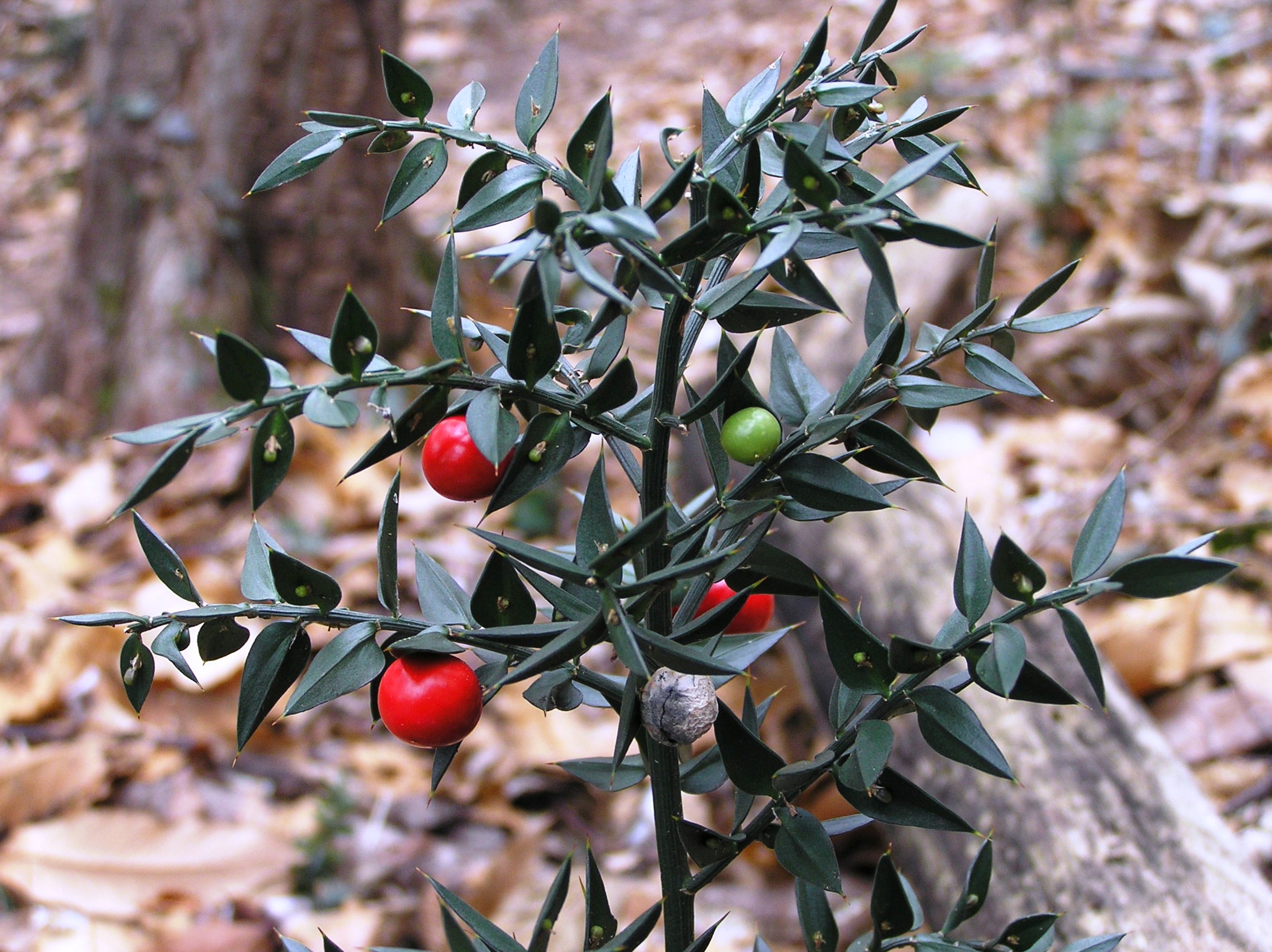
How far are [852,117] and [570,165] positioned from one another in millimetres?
181

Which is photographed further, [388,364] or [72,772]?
[72,772]

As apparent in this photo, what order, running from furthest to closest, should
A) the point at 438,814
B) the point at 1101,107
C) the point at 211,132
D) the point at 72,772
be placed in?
the point at 1101,107, the point at 211,132, the point at 438,814, the point at 72,772

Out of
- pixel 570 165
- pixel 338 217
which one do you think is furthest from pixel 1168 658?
pixel 338 217

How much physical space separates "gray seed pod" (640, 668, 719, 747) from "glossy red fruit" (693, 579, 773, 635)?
0.47 feet

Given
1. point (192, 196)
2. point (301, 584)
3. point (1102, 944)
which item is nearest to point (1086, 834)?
point (1102, 944)

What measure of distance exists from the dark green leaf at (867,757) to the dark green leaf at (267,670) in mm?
326

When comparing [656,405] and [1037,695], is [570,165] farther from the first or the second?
[1037,695]

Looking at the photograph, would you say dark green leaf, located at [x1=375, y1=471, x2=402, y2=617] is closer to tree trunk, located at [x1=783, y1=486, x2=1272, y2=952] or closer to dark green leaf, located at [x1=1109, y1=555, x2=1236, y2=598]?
dark green leaf, located at [x1=1109, y1=555, x2=1236, y2=598]

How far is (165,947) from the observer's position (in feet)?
4.09

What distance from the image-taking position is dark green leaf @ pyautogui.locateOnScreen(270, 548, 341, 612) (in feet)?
1.86

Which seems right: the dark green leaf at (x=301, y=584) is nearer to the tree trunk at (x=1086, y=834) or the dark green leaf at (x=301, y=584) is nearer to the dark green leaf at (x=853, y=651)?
the dark green leaf at (x=853, y=651)

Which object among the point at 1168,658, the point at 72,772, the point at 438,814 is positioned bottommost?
the point at 438,814

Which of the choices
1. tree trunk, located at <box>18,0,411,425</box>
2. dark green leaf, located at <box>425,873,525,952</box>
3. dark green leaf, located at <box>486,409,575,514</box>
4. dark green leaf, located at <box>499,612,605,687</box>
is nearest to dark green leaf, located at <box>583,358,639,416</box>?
dark green leaf, located at <box>486,409,575,514</box>

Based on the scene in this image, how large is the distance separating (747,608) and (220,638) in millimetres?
364
